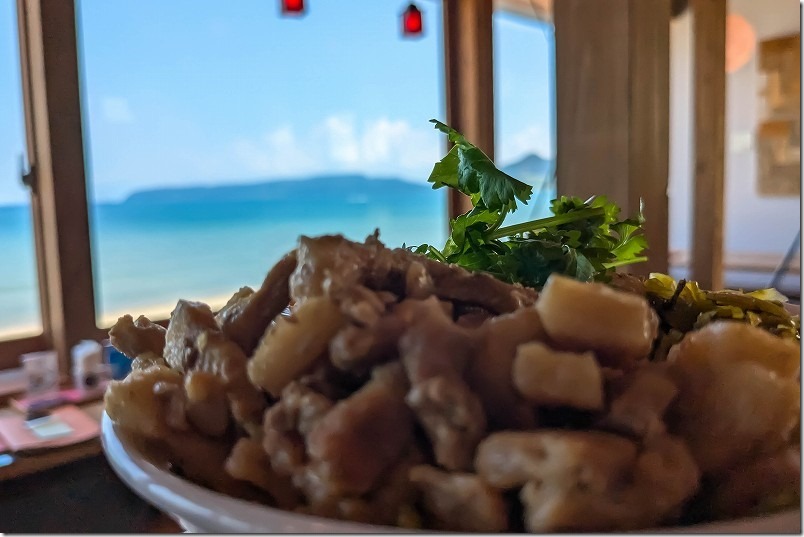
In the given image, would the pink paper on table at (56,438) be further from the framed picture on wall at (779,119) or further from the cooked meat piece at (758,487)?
the framed picture on wall at (779,119)

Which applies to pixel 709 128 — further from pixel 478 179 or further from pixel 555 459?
pixel 555 459

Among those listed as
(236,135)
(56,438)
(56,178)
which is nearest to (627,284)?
(56,438)

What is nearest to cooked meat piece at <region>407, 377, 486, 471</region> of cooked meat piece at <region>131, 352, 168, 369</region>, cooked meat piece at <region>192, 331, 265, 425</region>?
cooked meat piece at <region>192, 331, 265, 425</region>

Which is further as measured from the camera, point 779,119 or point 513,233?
point 779,119

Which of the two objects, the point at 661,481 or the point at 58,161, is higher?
the point at 58,161

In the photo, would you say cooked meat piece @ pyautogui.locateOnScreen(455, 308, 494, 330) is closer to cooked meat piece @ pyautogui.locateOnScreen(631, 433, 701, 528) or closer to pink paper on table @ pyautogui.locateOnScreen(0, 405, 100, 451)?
cooked meat piece @ pyautogui.locateOnScreen(631, 433, 701, 528)

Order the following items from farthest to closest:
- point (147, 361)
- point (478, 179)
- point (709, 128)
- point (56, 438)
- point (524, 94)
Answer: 1. point (524, 94)
2. point (709, 128)
3. point (56, 438)
4. point (478, 179)
5. point (147, 361)
